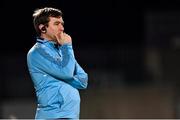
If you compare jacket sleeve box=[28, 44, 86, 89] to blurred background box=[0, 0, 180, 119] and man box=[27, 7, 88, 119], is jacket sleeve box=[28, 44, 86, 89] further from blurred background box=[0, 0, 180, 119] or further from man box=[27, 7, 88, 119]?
blurred background box=[0, 0, 180, 119]

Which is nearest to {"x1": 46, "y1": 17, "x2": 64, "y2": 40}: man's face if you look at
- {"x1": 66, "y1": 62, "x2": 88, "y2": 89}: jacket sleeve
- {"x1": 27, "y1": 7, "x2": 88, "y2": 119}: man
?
{"x1": 27, "y1": 7, "x2": 88, "y2": 119}: man

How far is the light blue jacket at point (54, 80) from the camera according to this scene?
3084mm

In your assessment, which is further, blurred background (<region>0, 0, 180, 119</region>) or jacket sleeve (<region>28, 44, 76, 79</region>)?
blurred background (<region>0, 0, 180, 119</region>)

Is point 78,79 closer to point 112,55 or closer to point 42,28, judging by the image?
point 42,28

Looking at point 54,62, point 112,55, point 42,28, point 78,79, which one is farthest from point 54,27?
point 112,55

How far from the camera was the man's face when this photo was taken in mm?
3175

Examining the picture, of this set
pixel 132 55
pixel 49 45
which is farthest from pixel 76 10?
pixel 49 45

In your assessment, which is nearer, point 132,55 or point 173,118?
point 173,118

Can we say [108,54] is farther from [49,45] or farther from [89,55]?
[49,45]

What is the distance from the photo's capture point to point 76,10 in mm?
9352

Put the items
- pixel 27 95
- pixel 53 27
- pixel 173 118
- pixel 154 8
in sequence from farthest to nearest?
pixel 154 8, pixel 27 95, pixel 173 118, pixel 53 27

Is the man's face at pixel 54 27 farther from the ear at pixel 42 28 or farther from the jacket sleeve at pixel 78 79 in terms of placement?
the jacket sleeve at pixel 78 79

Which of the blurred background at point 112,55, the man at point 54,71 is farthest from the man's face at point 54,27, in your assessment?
the blurred background at point 112,55

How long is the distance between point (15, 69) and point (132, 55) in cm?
177
